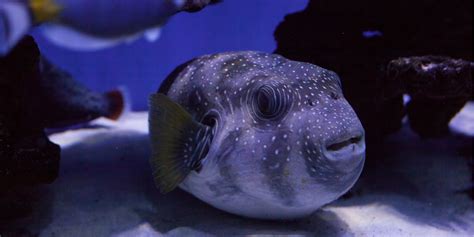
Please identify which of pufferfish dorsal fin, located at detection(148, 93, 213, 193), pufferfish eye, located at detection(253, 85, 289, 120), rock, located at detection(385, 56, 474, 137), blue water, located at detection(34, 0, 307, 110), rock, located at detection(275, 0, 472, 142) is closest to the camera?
pufferfish eye, located at detection(253, 85, 289, 120)

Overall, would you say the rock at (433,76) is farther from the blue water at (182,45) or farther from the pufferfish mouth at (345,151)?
the blue water at (182,45)

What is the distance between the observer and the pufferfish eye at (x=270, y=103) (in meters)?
3.38

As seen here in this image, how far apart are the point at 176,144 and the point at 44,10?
83.8 inches

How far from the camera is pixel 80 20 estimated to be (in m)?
1.69

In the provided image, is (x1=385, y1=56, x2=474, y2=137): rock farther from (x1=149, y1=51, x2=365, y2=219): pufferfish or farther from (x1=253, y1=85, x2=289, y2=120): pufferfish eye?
(x1=253, y1=85, x2=289, y2=120): pufferfish eye

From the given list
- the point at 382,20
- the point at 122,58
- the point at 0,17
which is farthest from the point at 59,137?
the point at 382,20

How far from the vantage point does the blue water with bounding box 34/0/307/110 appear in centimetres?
887

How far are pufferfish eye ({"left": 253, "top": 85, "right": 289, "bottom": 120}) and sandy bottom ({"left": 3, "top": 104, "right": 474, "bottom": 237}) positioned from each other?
1.19m

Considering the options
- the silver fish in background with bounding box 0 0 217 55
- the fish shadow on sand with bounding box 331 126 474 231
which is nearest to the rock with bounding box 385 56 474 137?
the fish shadow on sand with bounding box 331 126 474 231

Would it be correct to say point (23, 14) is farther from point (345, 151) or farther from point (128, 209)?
point (128, 209)

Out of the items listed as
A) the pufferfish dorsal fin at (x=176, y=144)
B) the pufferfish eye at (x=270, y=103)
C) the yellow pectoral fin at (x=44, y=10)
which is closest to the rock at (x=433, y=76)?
the pufferfish eye at (x=270, y=103)

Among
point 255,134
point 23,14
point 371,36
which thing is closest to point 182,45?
point 371,36

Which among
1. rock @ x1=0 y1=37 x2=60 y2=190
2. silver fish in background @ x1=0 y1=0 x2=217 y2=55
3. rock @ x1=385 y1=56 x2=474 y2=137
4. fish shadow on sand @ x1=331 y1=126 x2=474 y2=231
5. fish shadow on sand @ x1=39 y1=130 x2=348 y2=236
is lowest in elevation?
fish shadow on sand @ x1=331 y1=126 x2=474 y2=231

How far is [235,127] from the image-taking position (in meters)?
3.59
